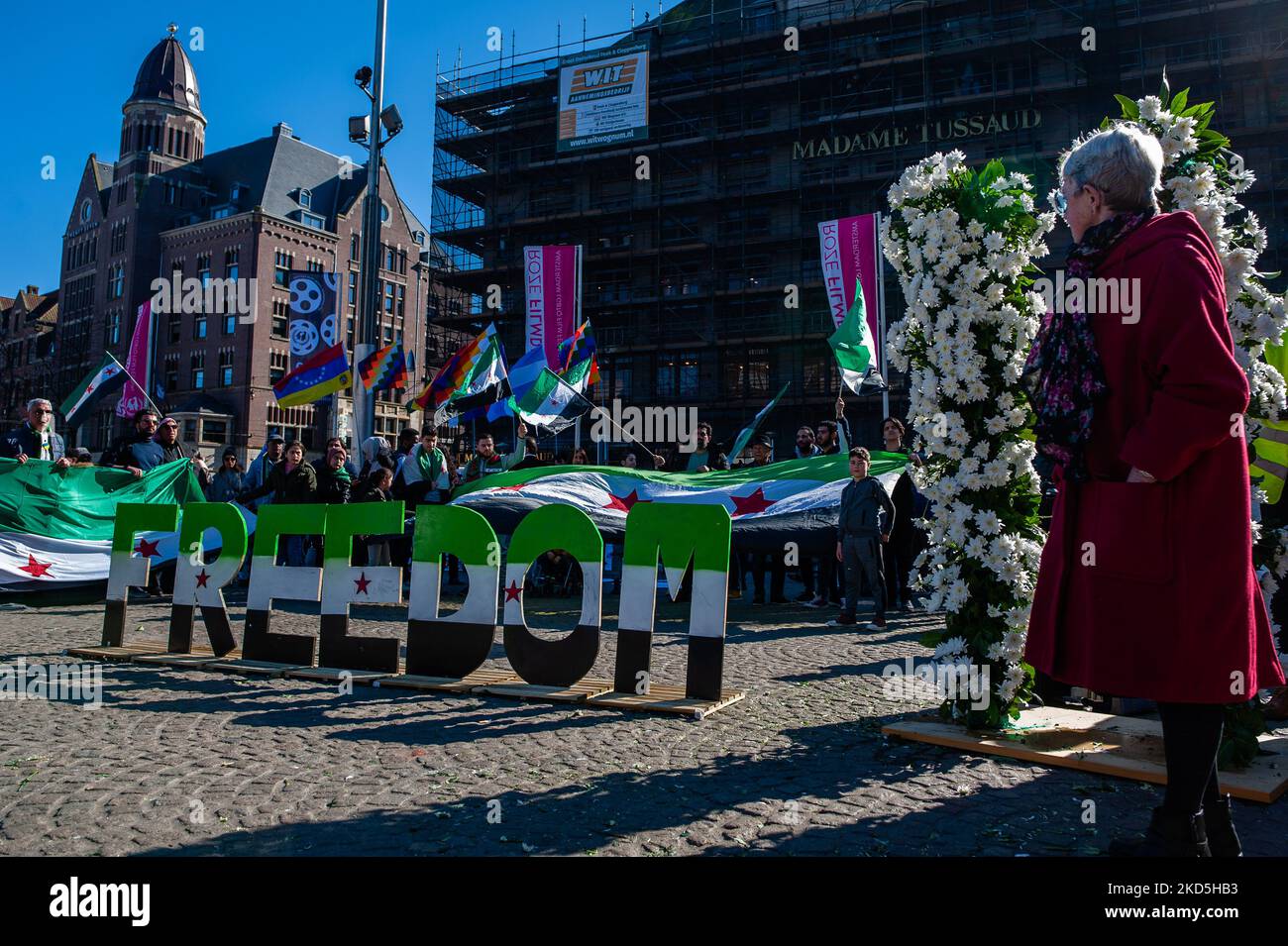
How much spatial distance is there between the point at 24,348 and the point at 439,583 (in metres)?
91.5

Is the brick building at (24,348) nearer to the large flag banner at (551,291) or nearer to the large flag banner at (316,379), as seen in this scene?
the large flag banner at (551,291)

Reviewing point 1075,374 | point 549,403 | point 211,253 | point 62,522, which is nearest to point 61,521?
point 62,522

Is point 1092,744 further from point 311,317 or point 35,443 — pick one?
point 311,317

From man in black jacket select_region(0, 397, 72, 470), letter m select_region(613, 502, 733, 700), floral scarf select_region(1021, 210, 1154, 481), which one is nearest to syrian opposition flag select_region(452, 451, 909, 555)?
letter m select_region(613, 502, 733, 700)

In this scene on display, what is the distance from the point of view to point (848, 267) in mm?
24109

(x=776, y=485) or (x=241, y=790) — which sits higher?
(x=776, y=485)

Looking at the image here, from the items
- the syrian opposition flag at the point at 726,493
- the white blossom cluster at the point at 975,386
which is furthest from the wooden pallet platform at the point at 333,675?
the syrian opposition flag at the point at 726,493

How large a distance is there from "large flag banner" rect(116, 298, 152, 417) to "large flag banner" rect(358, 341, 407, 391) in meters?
3.63

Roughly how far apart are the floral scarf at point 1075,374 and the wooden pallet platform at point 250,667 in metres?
5.57

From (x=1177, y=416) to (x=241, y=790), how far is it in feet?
12.4

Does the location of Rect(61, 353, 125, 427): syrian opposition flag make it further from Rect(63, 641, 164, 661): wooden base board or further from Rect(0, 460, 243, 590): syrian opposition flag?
Rect(63, 641, 164, 661): wooden base board

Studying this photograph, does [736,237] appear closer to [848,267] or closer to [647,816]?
[848,267]

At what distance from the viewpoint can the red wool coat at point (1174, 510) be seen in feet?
8.00
